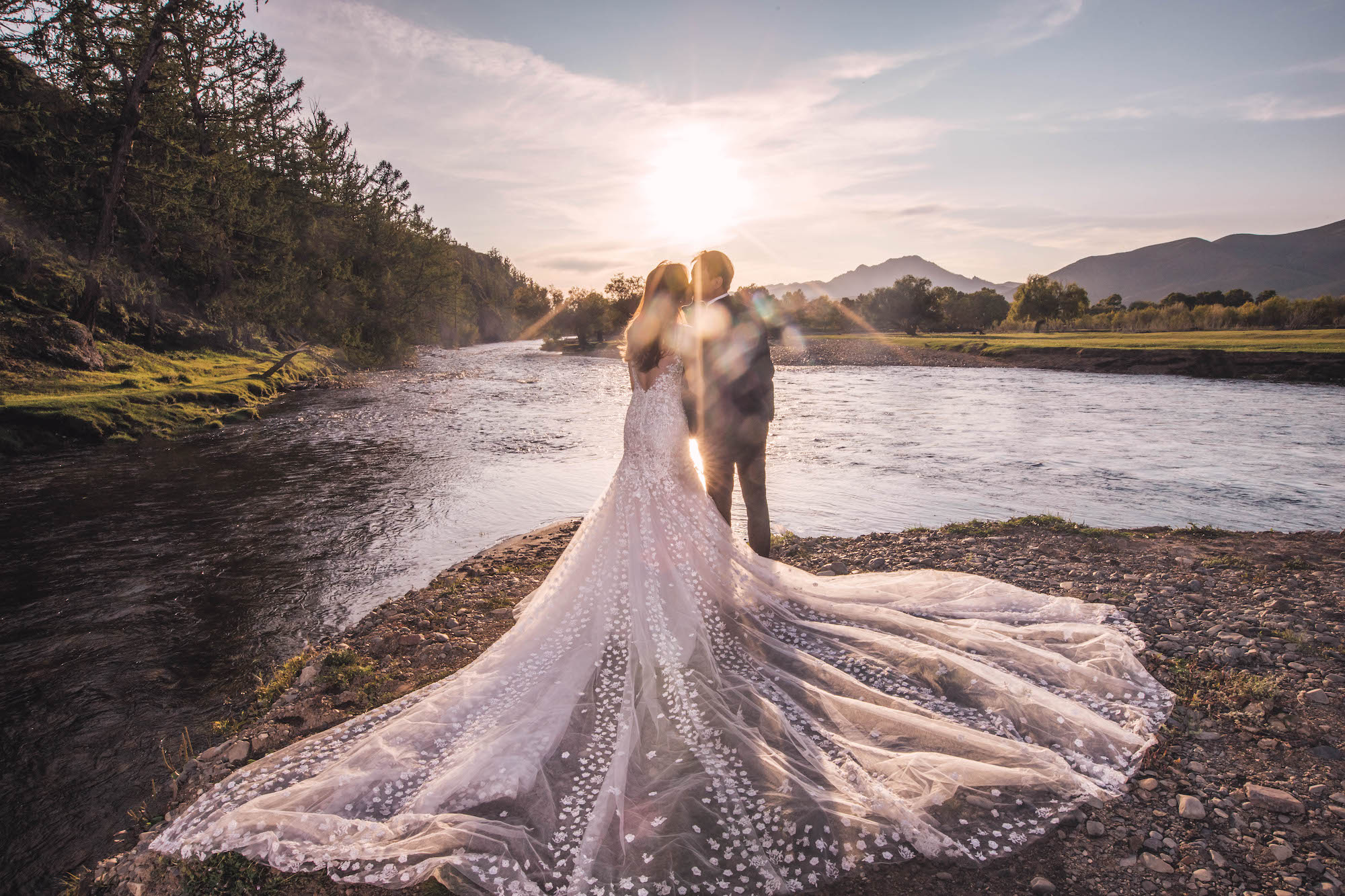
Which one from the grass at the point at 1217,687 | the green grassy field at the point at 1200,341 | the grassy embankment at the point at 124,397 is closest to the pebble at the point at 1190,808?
the grass at the point at 1217,687

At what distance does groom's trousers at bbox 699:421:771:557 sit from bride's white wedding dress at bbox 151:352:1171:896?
730mm

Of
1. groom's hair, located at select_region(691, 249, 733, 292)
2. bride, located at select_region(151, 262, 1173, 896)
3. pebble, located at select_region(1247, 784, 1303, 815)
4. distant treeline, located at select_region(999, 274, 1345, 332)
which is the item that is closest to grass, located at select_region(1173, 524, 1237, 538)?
bride, located at select_region(151, 262, 1173, 896)

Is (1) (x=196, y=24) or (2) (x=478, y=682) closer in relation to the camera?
(2) (x=478, y=682)

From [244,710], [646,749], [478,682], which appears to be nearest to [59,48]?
[244,710]

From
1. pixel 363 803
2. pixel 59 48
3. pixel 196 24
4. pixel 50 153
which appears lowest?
pixel 363 803

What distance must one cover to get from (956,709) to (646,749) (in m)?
2.15

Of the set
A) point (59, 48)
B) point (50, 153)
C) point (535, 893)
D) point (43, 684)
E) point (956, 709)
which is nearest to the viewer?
point (535, 893)

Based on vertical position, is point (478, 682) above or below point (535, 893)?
above

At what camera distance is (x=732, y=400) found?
6.08m

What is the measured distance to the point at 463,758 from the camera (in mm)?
3643

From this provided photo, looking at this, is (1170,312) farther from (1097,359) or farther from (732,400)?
(732,400)

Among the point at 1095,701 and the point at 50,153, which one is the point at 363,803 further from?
the point at 50,153

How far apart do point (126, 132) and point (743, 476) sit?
86.5 feet

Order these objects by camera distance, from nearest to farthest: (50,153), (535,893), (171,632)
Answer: (535,893)
(171,632)
(50,153)
